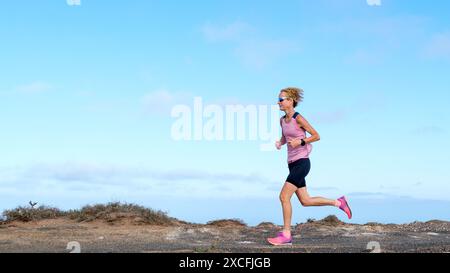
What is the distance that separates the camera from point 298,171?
11.2 meters

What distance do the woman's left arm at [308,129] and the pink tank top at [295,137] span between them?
0.09m

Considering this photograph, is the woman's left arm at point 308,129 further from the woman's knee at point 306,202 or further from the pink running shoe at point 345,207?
the pink running shoe at point 345,207

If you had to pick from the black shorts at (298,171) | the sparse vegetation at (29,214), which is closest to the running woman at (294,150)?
the black shorts at (298,171)

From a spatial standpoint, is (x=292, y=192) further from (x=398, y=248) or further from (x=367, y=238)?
(x=367, y=238)

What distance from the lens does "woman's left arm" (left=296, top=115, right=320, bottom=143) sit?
1116cm

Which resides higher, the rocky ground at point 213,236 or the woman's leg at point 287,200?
the woman's leg at point 287,200

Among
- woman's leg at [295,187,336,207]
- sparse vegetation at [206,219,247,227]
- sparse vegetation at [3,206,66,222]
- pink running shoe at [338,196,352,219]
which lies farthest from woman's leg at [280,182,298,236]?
sparse vegetation at [3,206,66,222]

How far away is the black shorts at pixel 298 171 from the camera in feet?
36.7

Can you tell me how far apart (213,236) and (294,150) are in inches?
186

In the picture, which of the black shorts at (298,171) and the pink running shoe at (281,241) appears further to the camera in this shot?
the pink running shoe at (281,241)

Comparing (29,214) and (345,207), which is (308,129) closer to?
(345,207)

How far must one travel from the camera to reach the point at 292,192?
11328 millimetres
